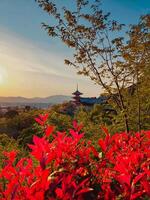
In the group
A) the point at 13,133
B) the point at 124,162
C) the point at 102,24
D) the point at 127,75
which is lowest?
the point at 13,133

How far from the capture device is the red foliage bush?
2438 millimetres

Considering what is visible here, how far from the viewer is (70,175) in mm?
2684

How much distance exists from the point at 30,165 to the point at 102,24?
1446 centimetres

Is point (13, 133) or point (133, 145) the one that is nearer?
point (133, 145)

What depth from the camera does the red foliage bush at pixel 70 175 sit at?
8.00 ft

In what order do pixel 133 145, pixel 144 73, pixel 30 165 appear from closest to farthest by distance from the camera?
pixel 30 165 < pixel 133 145 < pixel 144 73

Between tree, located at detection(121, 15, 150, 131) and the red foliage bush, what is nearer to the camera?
the red foliage bush

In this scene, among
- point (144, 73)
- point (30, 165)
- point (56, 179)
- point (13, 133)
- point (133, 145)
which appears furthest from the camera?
point (13, 133)

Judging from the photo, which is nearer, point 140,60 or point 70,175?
point 70,175

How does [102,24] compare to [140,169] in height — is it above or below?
above

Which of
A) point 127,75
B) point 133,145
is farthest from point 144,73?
point 133,145

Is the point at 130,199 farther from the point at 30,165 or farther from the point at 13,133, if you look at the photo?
the point at 13,133

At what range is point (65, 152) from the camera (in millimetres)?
3041

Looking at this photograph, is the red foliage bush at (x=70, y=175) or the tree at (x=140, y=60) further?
the tree at (x=140, y=60)
